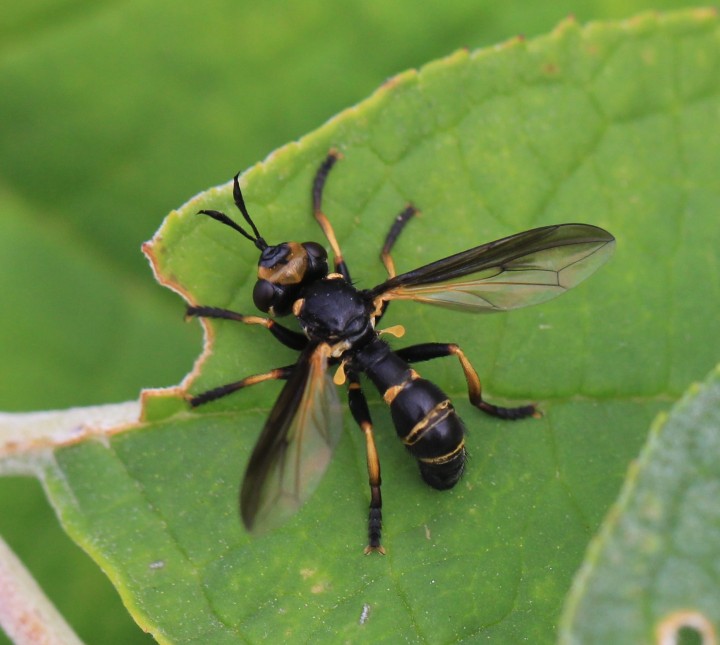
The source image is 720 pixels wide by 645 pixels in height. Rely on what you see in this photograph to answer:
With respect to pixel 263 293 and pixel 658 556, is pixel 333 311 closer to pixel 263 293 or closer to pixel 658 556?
pixel 263 293

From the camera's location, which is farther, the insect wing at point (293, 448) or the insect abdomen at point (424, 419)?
the insect abdomen at point (424, 419)

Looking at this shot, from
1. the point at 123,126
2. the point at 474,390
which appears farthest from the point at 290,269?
the point at 123,126

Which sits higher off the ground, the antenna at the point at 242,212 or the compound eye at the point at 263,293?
the antenna at the point at 242,212

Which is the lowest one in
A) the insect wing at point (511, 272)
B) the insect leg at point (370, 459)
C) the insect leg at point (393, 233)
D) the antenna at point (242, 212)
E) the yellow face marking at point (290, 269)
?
the insect leg at point (370, 459)

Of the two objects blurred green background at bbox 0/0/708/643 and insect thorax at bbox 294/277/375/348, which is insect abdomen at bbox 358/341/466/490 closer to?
insect thorax at bbox 294/277/375/348

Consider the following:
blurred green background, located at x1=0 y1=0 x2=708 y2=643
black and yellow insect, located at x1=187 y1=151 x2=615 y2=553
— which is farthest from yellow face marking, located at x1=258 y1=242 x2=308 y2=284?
blurred green background, located at x1=0 y1=0 x2=708 y2=643

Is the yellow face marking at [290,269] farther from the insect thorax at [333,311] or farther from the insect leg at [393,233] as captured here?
the insect leg at [393,233]

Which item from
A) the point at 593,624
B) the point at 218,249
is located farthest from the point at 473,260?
the point at 593,624

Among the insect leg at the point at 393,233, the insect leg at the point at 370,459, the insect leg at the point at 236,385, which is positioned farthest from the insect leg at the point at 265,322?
the insect leg at the point at 393,233

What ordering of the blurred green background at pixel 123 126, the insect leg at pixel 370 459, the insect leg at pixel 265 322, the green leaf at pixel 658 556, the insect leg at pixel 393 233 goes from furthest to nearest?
the blurred green background at pixel 123 126, the insect leg at pixel 393 233, the insect leg at pixel 265 322, the insect leg at pixel 370 459, the green leaf at pixel 658 556
